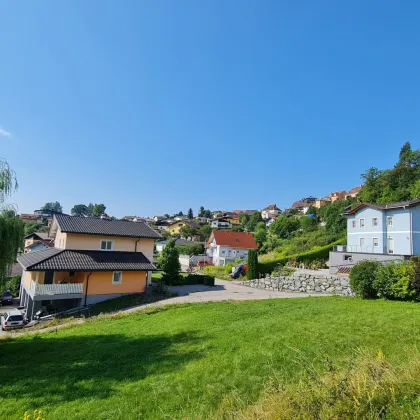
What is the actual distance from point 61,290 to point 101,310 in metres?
3.46

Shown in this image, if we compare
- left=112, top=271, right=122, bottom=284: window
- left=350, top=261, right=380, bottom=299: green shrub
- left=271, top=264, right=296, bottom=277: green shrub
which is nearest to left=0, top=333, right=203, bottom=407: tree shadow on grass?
left=350, top=261, right=380, bottom=299: green shrub

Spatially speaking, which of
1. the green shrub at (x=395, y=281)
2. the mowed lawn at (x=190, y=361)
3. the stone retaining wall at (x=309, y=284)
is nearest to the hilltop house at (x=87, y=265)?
the mowed lawn at (x=190, y=361)

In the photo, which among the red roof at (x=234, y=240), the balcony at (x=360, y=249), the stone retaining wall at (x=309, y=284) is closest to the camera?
the stone retaining wall at (x=309, y=284)

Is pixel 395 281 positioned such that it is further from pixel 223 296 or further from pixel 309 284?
pixel 223 296

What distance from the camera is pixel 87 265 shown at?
2156cm

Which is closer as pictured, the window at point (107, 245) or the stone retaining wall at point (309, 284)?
the stone retaining wall at point (309, 284)

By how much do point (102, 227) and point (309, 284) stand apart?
1839 centimetres

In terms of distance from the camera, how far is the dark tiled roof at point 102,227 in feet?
78.3

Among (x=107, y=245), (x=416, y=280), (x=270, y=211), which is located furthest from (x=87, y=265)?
(x=270, y=211)

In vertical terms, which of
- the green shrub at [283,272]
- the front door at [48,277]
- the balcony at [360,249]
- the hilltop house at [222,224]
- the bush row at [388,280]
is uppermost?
the hilltop house at [222,224]

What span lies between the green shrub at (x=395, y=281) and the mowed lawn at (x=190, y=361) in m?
3.27

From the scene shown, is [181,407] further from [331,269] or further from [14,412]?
[331,269]

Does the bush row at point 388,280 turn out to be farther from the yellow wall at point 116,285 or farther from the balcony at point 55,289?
the balcony at point 55,289

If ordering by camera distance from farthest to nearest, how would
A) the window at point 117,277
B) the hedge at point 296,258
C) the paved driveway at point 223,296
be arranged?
the hedge at point 296,258 → the window at point 117,277 → the paved driveway at point 223,296
